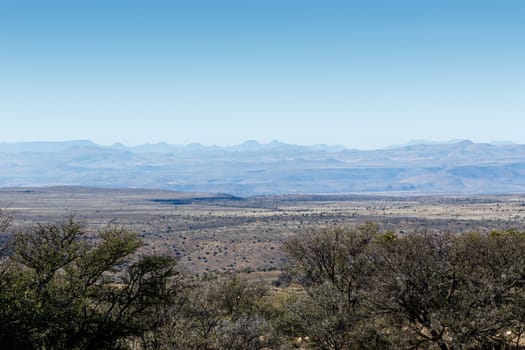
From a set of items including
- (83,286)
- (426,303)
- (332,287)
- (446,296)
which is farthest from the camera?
(332,287)

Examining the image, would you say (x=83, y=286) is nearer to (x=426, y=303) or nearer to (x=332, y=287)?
(x=332, y=287)

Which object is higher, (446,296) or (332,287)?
(446,296)

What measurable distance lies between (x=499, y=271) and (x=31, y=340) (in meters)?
24.9

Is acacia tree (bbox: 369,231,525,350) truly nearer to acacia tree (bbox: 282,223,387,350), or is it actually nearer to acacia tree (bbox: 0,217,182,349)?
acacia tree (bbox: 282,223,387,350)

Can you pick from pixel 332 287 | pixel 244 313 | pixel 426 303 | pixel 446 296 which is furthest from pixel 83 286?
pixel 446 296

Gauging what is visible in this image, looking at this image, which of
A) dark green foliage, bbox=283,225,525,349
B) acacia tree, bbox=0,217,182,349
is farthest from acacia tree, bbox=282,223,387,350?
acacia tree, bbox=0,217,182,349

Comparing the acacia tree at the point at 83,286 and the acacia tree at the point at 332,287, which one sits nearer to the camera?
the acacia tree at the point at 83,286

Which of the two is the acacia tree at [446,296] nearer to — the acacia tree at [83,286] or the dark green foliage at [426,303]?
the dark green foliage at [426,303]

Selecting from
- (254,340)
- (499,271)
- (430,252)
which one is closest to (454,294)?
(430,252)

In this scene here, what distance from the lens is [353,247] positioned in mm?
37656

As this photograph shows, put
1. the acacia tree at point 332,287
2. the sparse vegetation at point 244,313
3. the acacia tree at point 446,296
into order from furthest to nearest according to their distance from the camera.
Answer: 1. the acacia tree at point 332,287
2. the sparse vegetation at point 244,313
3. the acacia tree at point 446,296

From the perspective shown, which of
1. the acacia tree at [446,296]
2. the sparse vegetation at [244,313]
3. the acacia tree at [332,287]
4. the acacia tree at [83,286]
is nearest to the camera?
the acacia tree at [446,296]

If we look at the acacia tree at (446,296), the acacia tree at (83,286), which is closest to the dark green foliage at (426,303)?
the acacia tree at (446,296)

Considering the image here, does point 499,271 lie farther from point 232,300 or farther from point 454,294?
point 232,300
